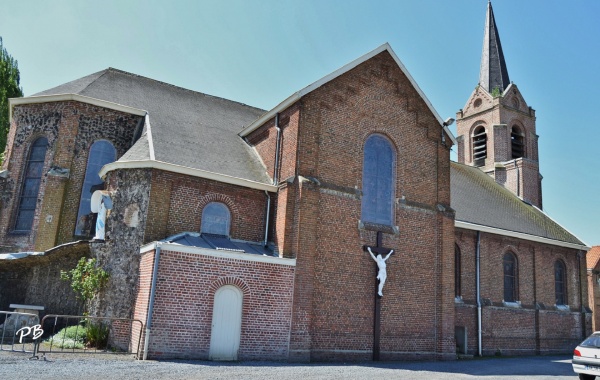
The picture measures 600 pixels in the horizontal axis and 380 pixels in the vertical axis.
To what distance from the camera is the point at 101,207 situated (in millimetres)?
16156

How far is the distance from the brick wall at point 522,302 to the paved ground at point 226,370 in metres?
5.65

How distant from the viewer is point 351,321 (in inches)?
651

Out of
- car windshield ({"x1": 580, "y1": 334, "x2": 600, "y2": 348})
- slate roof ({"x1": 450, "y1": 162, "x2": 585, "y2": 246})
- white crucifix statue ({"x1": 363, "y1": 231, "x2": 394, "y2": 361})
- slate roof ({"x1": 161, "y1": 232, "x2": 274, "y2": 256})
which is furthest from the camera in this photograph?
slate roof ({"x1": 450, "y1": 162, "x2": 585, "y2": 246})

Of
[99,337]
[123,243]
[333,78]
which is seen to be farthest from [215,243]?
[333,78]

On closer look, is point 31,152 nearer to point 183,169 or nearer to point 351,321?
point 183,169

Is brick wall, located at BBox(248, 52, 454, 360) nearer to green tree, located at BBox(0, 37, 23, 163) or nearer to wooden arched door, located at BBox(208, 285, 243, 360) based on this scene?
wooden arched door, located at BBox(208, 285, 243, 360)

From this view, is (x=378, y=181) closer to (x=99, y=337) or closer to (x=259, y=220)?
(x=259, y=220)

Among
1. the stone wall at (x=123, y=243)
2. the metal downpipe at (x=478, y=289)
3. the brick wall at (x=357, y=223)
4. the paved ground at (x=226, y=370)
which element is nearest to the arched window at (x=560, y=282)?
the metal downpipe at (x=478, y=289)

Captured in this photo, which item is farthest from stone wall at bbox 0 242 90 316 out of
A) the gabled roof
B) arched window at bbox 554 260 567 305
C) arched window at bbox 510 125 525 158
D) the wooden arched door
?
arched window at bbox 510 125 525 158

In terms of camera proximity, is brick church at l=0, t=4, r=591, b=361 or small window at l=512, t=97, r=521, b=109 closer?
brick church at l=0, t=4, r=591, b=361

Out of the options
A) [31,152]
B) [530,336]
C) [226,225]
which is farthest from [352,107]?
[530,336]

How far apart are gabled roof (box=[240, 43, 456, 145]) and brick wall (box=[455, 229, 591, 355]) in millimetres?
5660

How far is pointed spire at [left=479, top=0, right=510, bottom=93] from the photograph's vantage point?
116ft

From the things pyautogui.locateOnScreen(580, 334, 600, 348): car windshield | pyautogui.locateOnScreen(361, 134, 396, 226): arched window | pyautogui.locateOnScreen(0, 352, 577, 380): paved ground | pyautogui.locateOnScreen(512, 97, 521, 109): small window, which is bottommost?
pyautogui.locateOnScreen(0, 352, 577, 380): paved ground
